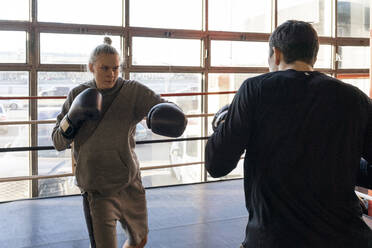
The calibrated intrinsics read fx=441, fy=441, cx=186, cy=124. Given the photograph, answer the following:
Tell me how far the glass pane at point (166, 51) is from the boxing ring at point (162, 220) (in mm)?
1942

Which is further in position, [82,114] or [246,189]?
[82,114]

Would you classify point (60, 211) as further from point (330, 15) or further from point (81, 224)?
point (330, 15)

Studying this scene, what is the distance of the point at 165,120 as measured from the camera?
1.58 metres

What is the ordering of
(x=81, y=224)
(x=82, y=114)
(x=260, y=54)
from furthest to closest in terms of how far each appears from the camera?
(x=260, y=54), (x=81, y=224), (x=82, y=114)

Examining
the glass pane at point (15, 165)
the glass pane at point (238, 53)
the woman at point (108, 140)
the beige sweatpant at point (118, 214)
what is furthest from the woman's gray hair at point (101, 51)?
the glass pane at point (238, 53)

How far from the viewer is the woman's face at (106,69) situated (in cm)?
162

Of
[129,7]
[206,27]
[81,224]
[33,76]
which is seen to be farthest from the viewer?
[206,27]

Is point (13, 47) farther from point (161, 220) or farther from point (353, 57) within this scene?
point (353, 57)

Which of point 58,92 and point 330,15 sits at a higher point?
point 330,15

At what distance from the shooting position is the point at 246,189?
1053 millimetres

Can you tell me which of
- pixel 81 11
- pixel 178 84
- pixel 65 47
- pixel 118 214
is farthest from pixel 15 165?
pixel 118 214

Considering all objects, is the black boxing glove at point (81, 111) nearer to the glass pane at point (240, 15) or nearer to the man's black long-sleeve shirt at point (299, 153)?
the man's black long-sleeve shirt at point (299, 153)

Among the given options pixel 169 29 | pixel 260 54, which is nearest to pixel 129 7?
pixel 169 29

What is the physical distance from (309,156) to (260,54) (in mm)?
5125
